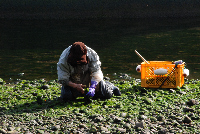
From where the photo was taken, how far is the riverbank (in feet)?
16.4

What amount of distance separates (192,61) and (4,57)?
664 centimetres

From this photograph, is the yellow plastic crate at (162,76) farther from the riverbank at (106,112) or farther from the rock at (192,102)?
the rock at (192,102)

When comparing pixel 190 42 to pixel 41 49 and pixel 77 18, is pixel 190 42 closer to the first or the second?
pixel 41 49

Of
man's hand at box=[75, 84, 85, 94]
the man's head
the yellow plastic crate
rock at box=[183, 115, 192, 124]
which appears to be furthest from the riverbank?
the man's head

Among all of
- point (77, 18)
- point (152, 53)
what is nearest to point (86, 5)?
point (77, 18)

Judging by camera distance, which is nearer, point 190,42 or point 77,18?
point 190,42

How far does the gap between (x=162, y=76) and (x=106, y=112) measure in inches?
74.0

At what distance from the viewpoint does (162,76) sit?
7090 millimetres

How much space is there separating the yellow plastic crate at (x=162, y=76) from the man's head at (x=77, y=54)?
1557 mm

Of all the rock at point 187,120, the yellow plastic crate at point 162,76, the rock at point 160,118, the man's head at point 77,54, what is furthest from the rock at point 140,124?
the yellow plastic crate at point 162,76

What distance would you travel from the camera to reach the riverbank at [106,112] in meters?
4.99

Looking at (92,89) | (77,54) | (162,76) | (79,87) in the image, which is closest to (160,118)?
(92,89)

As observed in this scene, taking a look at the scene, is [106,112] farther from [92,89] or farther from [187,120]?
[187,120]

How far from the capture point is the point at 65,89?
6.27 meters
